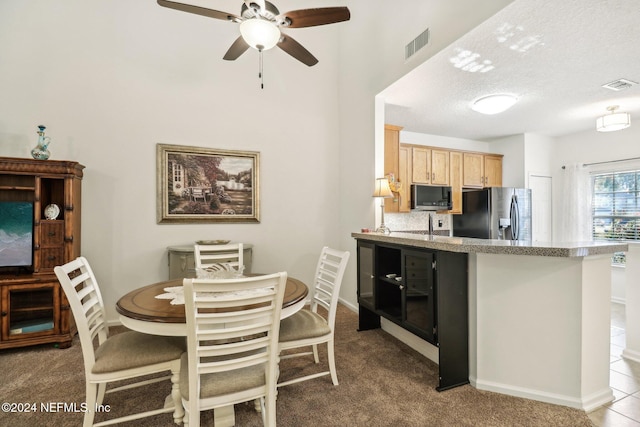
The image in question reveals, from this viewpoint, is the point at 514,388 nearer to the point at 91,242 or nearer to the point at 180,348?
the point at 180,348

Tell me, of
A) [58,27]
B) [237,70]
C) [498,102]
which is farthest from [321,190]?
[58,27]

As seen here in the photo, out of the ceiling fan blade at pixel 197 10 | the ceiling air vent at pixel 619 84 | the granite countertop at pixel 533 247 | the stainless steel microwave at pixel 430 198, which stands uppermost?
the ceiling fan blade at pixel 197 10

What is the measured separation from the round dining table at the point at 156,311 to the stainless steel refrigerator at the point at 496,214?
3849 millimetres

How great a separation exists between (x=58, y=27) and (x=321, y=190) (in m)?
3.49

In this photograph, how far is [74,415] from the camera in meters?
1.86

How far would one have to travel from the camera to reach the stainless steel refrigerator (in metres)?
4.62

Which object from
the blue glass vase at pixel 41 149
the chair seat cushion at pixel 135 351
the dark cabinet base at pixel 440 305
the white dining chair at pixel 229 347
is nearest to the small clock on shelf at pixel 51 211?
the blue glass vase at pixel 41 149

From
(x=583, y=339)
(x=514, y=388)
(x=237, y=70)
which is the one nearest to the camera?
(x=583, y=339)

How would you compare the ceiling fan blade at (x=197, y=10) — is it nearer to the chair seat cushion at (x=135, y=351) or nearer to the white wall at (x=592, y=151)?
the chair seat cushion at (x=135, y=351)

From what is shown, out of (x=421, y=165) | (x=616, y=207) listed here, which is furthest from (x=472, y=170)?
(x=616, y=207)

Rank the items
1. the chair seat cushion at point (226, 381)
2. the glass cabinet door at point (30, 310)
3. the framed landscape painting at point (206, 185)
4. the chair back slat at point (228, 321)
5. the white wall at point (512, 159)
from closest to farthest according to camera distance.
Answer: the chair back slat at point (228, 321), the chair seat cushion at point (226, 381), the glass cabinet door at point (30, 310), the framed landscape painting at point (206, 185), the white wall at point (512, 159)

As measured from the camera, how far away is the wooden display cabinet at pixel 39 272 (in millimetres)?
2670

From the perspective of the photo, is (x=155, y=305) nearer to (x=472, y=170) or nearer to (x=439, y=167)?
(x=439, y=167)

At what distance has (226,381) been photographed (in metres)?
1.44
